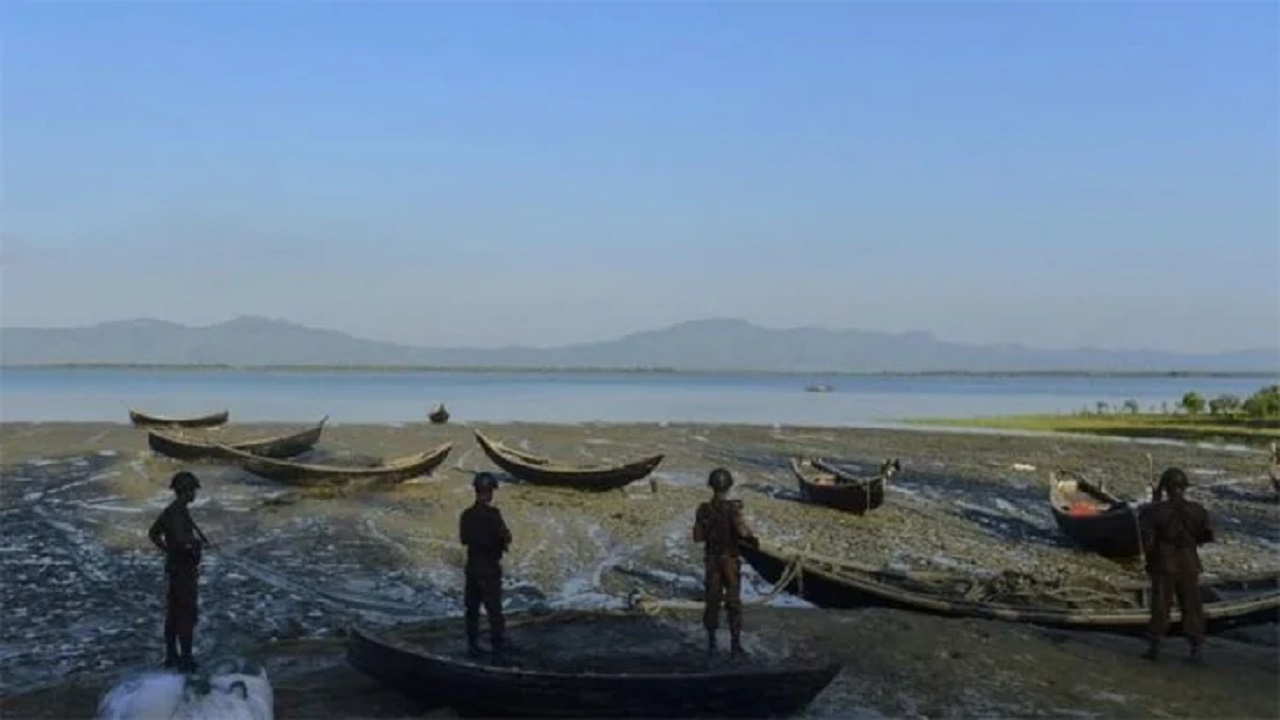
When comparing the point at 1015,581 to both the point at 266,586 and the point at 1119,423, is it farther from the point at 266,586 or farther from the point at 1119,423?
the point at 1119,423

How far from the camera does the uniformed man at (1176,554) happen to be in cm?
1223

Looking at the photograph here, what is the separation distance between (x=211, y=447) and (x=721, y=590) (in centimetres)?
2839

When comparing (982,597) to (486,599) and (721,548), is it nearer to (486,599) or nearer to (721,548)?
(721,548)

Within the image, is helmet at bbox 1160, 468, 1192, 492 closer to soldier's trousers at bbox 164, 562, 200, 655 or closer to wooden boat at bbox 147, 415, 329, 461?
soldier's trousers at bbox 164, 562, 200, 655

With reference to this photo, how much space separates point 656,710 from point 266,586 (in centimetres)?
971

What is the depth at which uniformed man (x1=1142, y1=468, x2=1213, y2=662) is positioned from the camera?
12227 mm

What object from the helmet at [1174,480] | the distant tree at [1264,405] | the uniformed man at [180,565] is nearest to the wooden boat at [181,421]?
the uniformed man at [180,565]

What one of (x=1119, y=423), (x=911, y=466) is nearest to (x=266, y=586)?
(x=911, y=466)

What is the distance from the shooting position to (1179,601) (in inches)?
494

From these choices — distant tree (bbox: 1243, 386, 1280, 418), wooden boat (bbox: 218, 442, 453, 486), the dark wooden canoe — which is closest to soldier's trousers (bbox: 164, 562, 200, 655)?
the dark wooden canoe

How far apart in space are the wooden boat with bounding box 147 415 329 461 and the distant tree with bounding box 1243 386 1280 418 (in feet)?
150

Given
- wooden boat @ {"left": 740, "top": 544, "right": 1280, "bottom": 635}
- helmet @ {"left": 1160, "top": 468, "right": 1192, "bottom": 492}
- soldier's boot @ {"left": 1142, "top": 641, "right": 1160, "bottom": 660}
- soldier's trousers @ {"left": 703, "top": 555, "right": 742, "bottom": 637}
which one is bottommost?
soldier's boot @ {"left": 1142, "top": 641, "right": 1160, "bottom": 660}

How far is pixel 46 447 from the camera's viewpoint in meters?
44.2

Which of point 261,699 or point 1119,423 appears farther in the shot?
point 1119,423
